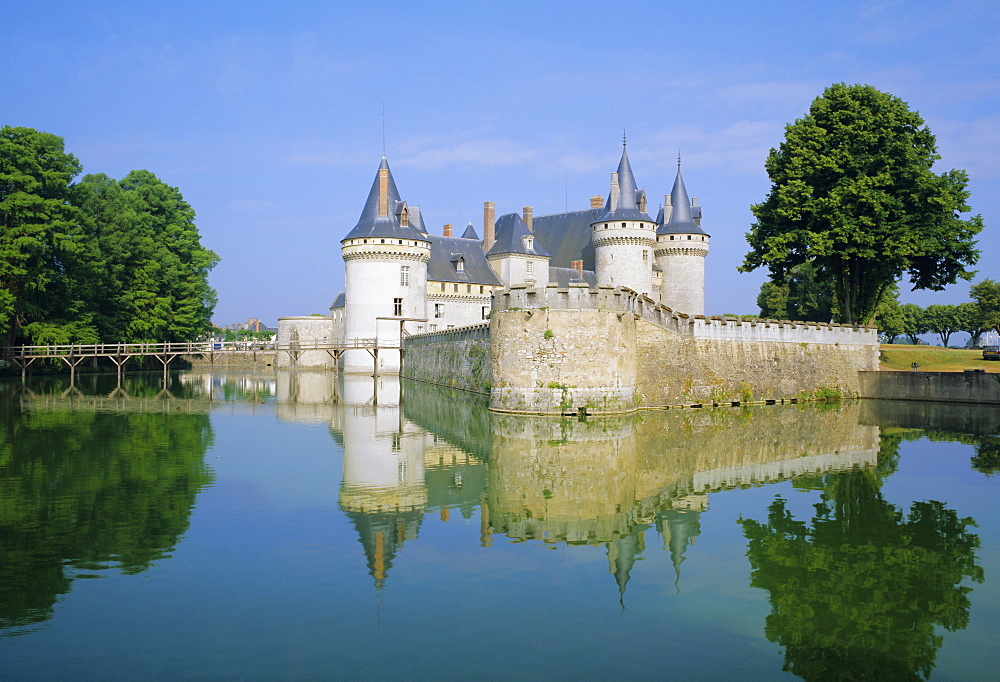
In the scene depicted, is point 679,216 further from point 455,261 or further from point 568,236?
point 455,261

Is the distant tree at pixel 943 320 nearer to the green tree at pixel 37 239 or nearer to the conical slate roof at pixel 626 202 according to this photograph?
the conical slate roof at pixel 626 202

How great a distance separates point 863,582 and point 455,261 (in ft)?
150

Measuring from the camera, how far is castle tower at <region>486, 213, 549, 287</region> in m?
51.7

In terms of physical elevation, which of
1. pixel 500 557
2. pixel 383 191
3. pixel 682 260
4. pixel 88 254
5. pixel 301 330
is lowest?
pixel 500 557

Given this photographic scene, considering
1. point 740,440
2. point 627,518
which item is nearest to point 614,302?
point 740,440

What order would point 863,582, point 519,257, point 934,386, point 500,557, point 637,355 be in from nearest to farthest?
point 863,582 < point 500,557 < point 637,355 < point 934,386 < point 519,257

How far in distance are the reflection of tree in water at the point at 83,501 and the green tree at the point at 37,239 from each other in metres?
19.2

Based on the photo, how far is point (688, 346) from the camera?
23.1 m

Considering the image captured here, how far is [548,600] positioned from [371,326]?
3962 cm

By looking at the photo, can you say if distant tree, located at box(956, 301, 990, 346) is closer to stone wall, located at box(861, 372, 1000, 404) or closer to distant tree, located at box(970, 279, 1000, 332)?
distant tree, located at box(970, 279, 1000, 332)

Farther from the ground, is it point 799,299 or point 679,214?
point 679,214

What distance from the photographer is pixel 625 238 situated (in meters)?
47.7

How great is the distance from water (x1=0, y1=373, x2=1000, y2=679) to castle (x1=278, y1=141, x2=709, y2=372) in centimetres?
2954

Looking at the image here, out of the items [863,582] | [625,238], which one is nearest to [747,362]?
[863,582]
